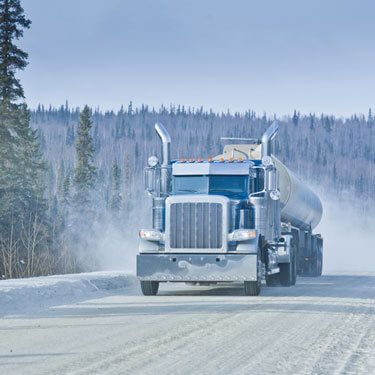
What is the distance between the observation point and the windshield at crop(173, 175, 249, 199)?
1867cm

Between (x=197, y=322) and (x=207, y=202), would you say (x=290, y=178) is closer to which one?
(x=207, y=202)

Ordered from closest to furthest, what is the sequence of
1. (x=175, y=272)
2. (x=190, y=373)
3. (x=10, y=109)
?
(x=190, y=373)
(x=175, y=272)
(x=10, y=109)

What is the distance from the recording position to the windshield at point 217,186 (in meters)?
18.7

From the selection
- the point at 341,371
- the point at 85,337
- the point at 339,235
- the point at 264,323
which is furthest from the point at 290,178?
the point at 339,235

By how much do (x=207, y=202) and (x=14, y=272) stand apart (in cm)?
736

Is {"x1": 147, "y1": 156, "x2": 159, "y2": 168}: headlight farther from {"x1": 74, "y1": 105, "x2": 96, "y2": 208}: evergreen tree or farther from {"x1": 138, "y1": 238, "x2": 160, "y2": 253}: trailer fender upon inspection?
{"x1": 74, "y1": 105, "x2": 96, "y2": 208}: evergreen tree

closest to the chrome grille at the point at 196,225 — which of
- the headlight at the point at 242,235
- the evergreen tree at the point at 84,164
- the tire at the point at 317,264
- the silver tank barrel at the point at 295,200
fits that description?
the headlight at the point at 242,235

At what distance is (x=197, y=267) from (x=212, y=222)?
97 centimetres

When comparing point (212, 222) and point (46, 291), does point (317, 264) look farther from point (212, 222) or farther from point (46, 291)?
point (46, 291)

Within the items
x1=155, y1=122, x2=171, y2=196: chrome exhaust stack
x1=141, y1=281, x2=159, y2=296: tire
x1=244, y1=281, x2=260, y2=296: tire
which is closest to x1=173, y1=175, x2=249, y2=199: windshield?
x1=155, y1=122, x2=171, y2=196: chrome exhaust stack

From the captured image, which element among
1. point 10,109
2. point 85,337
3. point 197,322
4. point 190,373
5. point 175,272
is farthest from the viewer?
point 10,109

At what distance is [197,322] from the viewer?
457 inches

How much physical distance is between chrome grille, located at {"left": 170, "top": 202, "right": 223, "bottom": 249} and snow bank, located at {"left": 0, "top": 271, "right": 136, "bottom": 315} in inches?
79.4

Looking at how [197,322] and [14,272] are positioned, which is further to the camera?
[14,272]
